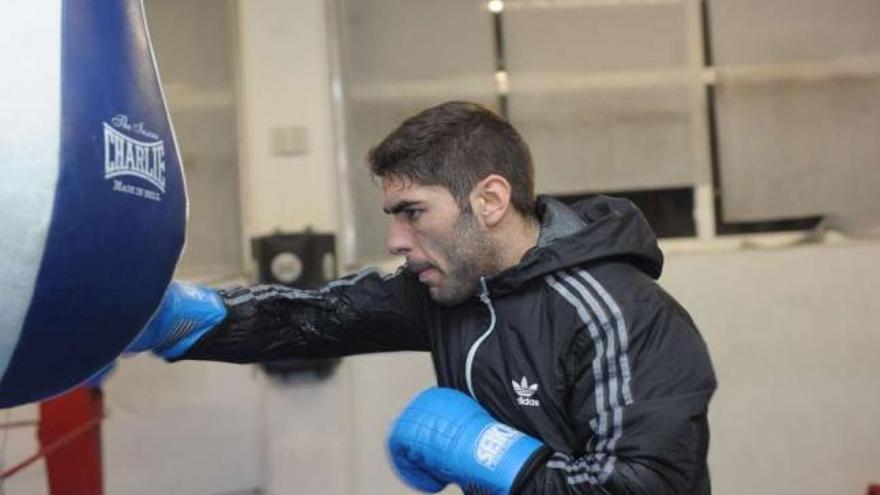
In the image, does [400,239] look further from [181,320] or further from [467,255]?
[181,320]

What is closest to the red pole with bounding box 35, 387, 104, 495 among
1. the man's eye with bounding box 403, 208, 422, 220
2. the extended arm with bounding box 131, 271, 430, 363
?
the extended arm with bounding box 131, 271, 430, 363

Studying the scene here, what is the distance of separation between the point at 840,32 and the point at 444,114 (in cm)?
294

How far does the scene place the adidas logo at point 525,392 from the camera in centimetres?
160

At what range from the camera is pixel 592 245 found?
1.62 m

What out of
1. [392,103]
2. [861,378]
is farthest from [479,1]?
[861,378]

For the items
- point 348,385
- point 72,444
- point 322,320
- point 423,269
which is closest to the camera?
point 423,269

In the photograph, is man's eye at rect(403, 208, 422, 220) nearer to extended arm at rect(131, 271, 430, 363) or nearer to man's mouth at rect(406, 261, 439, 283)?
man's mouth at rect(406, 261, 439, 283)

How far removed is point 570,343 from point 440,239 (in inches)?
11.3

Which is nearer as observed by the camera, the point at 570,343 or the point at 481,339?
the point at 570,343

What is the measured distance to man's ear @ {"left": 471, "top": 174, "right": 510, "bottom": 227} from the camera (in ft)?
5.41

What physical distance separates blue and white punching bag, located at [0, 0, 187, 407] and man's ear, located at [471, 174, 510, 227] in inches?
20.1

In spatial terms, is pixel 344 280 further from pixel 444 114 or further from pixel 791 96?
pixel 791 96

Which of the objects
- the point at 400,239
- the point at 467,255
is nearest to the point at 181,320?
the point at 400,239

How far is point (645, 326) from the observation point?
1522mm
